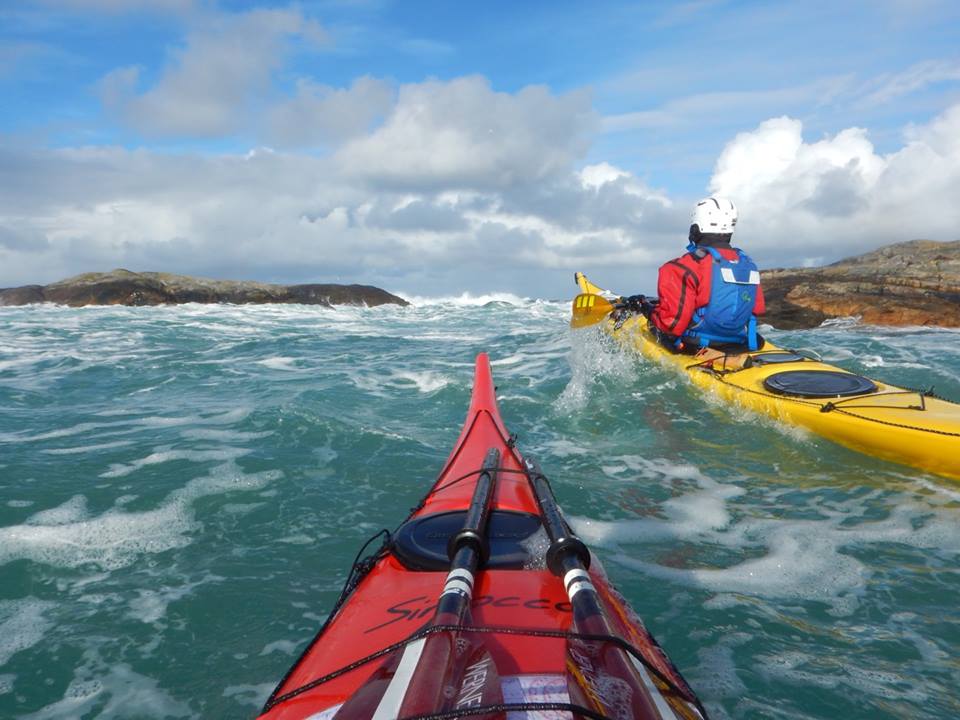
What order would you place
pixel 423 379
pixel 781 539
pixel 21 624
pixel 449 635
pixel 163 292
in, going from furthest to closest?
pixel 163 292, pixel 423 379, pixel 781 539, pixel 21 624, pixel 449 635

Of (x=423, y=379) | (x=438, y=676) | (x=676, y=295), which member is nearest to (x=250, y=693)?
(x=438, y=676)

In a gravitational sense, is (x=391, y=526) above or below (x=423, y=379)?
below

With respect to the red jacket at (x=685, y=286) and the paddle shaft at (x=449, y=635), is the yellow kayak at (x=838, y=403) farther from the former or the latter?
the paddle shaft at (x=449, y=635)

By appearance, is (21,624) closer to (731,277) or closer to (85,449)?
(85,449)

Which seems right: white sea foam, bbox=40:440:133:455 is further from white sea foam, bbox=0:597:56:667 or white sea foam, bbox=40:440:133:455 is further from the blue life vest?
the blue life vest

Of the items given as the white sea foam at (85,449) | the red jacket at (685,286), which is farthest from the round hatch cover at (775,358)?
the white sea foam at (85,449)

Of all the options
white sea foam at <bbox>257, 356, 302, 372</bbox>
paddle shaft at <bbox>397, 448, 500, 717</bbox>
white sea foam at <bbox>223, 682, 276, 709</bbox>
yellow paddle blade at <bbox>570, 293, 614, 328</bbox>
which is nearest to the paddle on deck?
paddle shaft at <bbox>397, 448, 500, 717</bbox>

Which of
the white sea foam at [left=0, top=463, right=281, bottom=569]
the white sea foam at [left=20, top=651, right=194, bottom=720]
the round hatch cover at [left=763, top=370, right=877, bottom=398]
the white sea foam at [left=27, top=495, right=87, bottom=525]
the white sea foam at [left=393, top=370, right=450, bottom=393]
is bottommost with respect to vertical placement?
the white sea foam at [left=20, top=651, right=194, bottom=720]

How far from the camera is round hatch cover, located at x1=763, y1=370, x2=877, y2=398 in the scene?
5688mm

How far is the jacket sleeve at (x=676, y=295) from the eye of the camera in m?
7.18

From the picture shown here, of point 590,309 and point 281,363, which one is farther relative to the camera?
point 281,363

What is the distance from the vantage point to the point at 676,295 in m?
7.28

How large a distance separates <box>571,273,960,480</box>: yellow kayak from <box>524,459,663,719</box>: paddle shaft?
372 centimetres

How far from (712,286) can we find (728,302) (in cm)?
28
